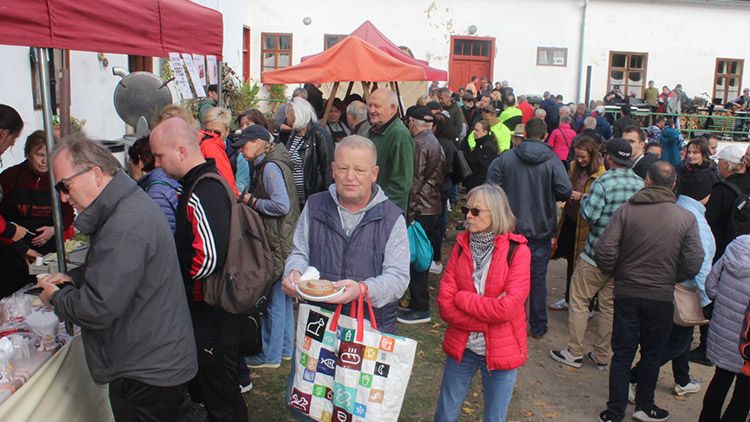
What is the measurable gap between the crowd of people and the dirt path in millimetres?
122

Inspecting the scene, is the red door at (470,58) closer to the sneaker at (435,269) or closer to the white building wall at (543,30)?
the white building wall at (543,30)

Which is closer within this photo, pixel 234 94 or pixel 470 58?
pixel 234 94

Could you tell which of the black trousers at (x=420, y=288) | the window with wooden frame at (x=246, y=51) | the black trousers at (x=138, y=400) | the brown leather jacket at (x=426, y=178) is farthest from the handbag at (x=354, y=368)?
the window with wooden frame at (x=246, y=51)

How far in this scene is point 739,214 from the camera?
4.85 m

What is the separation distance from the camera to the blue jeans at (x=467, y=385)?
3.35 metres

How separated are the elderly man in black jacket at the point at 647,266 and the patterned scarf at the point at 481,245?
1.27m

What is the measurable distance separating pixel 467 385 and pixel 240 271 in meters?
1.46

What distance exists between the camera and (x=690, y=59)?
2377cm

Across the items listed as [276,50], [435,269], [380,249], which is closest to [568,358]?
[435,269]

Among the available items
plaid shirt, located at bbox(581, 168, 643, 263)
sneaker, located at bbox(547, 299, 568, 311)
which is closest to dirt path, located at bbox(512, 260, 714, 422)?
sneaker, located at bbox(547, 299, 568, 311)

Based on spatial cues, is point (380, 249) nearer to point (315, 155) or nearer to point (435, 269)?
point (315, 155)

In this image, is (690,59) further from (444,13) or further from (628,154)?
(628,154)

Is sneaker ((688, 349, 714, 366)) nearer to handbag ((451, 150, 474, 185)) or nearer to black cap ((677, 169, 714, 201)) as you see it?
black cap ((677, 169, 714, 201))

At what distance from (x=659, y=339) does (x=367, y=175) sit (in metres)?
2.56
